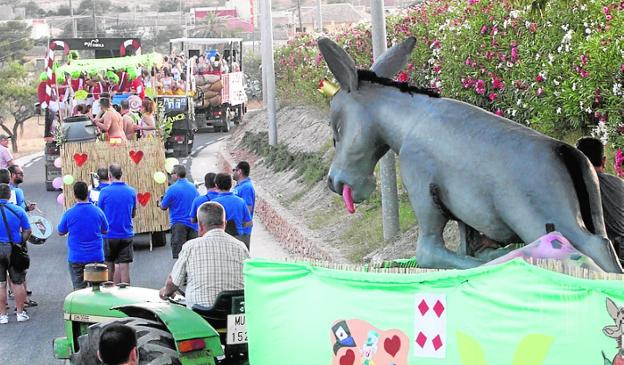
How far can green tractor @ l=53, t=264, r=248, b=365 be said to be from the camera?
7910mm

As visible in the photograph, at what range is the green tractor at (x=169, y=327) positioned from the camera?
7910 mm

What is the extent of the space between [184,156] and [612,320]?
100 ft

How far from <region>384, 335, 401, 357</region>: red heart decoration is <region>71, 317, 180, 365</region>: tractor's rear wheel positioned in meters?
2.01

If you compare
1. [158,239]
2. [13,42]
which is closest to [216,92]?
[158,239]

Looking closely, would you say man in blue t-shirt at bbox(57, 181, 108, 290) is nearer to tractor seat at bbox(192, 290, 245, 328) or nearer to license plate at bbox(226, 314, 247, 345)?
tractor seat at bbox(192, 290, 245, 328)

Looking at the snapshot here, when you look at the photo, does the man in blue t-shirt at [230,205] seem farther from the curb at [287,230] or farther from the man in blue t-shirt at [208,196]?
the curb at [287,230]

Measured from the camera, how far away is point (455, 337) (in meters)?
6.00

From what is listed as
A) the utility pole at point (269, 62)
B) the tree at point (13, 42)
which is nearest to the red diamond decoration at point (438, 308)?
the utility pole at point (269, 62)

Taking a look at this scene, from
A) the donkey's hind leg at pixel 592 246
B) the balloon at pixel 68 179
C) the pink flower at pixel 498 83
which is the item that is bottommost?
the balloon at pixel 68 179

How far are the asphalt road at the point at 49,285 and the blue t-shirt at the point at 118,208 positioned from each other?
1.18 m

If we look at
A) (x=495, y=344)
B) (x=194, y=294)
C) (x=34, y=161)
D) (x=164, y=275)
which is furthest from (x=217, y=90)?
(x=495, y=344)

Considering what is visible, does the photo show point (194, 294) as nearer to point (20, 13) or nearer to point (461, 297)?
point (461, 297)

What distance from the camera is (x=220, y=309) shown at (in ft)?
27.3

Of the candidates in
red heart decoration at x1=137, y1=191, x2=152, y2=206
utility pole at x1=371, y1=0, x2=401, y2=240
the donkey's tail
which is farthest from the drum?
the donkey's tail
